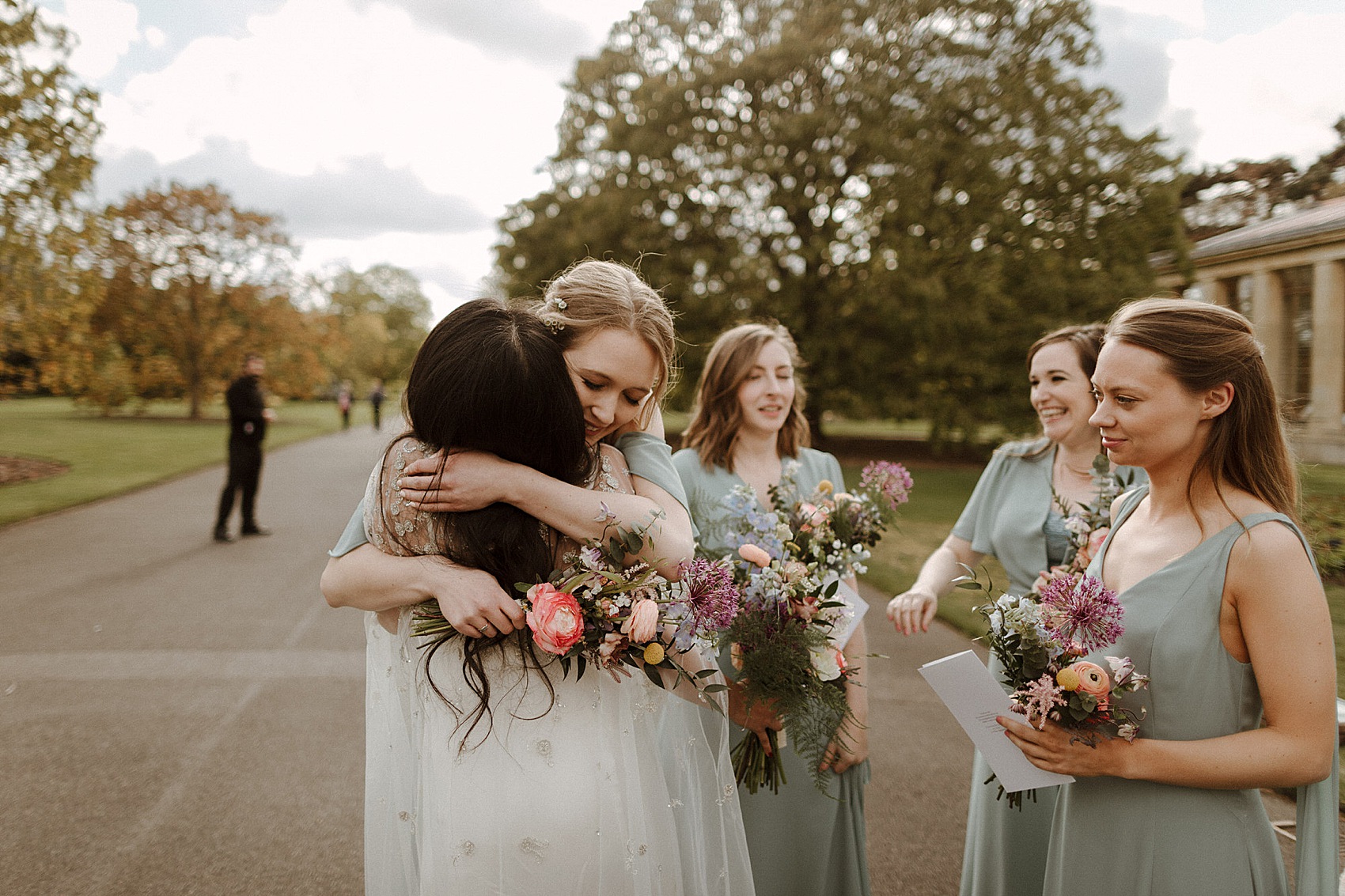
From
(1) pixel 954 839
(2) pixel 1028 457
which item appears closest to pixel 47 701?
(1) pixel 954 839

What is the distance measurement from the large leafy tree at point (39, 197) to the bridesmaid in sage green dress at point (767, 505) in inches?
635

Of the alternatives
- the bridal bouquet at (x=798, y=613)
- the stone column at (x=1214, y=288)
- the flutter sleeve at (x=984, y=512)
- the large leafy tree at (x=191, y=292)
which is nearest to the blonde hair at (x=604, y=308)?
the bridal bouquet at (x=798, y=613)

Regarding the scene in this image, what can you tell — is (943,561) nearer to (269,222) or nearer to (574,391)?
(574,391)

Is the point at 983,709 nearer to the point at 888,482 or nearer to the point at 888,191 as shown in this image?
the point at 888,482

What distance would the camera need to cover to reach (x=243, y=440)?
11.1 m

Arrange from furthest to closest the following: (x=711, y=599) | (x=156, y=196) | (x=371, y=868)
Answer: (x=156, y=196) < (x=371, y=868) < (x=711, y=599)

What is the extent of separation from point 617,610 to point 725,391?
1.98 metres

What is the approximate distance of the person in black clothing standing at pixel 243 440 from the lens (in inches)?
436

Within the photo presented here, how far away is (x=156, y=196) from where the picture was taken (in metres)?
35.1

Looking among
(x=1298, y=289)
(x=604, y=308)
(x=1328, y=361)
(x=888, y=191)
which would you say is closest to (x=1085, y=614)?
(x=604, y=308)

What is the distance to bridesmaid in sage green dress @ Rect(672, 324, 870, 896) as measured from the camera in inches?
122

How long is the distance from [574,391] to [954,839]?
11.1 ft

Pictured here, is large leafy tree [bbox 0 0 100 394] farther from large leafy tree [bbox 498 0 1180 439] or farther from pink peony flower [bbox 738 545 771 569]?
pink peony flower [bbox 738 545 771 569]

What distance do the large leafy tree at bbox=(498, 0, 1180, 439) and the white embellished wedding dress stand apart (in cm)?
1610
